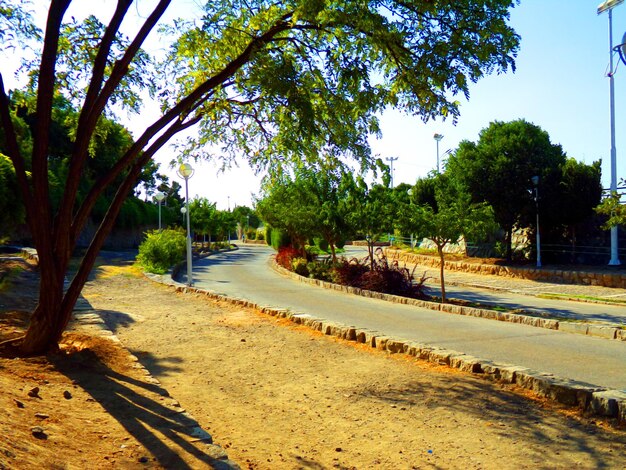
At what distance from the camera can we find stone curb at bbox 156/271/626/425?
553 cm

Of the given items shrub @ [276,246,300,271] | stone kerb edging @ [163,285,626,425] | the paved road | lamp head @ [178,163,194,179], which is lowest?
the paved road

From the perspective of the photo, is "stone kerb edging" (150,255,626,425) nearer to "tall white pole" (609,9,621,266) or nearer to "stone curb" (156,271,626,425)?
"stone curb" (156,271,626,425)

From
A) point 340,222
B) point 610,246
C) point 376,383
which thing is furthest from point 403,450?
point 610,246

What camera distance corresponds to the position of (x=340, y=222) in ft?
74.4

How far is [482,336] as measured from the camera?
10.4m

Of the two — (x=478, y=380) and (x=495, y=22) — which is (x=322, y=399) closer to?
(x=478, y=380)

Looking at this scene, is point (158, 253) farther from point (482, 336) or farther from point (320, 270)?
point (482, 336)

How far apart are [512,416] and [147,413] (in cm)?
334

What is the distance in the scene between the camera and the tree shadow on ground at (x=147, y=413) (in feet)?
13.8

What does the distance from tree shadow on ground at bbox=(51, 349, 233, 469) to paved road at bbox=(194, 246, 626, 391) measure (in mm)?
4741

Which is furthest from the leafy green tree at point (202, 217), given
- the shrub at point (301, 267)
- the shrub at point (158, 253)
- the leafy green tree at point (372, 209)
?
the leafy green tree at point (372, 209)

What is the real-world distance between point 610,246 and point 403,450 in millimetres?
23548

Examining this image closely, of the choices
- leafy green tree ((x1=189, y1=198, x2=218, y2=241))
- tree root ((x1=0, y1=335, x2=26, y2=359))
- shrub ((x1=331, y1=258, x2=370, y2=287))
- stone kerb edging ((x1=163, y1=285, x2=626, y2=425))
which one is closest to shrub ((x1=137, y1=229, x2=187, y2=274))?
shrub ((x1=331, y1=258, x2=370, y2=287))

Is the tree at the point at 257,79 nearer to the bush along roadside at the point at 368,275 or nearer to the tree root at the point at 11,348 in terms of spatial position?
the tree root at the point at 11,348
